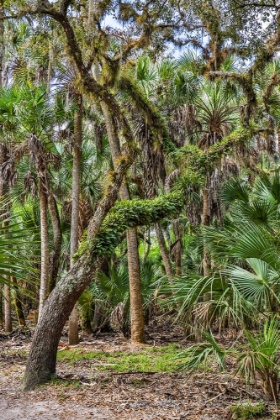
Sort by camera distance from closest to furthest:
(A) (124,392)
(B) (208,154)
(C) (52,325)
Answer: (A) (124,392) < (C) (52,325) < (B) (208,154)

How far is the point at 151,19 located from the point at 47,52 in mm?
3238

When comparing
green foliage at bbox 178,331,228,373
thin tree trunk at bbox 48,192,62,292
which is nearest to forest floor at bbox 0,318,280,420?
green foliage at bbox 178,331,228,373

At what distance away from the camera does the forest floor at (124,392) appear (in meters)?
5.05

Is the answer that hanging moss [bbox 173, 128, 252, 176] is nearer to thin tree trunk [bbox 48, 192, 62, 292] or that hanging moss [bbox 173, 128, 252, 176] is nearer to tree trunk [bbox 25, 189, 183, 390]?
tree trunk [bbox 25, 189, 183, 390]

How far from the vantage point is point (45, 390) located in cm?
616

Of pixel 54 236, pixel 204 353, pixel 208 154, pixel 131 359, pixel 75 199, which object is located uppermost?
pixel 208 154

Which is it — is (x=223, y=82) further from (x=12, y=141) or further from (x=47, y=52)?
(x=12, y=141)

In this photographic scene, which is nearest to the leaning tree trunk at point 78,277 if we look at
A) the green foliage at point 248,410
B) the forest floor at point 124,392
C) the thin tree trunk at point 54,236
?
the forest floor at point 124,392

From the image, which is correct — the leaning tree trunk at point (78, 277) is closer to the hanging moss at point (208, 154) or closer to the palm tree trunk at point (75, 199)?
the hanging moss at point (208, 154)

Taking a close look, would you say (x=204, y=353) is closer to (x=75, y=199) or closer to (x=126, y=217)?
(x=126, y=217)

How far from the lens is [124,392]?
593 centimetres

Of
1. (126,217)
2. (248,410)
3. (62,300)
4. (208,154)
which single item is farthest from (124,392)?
(208,154)

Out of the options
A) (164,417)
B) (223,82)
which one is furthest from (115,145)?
(164,417)

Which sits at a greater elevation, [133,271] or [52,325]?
[133,271]
